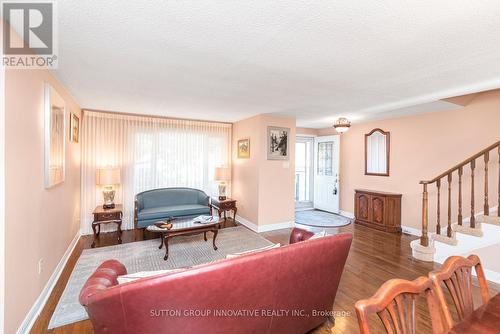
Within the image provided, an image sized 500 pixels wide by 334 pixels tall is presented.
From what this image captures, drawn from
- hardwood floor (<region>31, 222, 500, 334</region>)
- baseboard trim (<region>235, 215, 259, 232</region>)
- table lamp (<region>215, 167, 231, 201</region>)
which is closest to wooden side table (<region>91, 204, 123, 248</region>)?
hardwood floor (<region>31, 222, 500, 334</region>)

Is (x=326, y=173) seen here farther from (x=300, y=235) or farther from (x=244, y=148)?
(x=300, y=235)

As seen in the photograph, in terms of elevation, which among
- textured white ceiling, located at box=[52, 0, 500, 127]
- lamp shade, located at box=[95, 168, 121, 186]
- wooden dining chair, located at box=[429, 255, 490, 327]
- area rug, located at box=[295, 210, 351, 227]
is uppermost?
textured white ceiling, located at box=[52, 0, 500, 127]

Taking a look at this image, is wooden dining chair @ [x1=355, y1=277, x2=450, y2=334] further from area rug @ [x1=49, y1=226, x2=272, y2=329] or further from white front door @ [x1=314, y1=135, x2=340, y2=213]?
white front door @ [x1=314, y1=135, x2=340, y2=213]

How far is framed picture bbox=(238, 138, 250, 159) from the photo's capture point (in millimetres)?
4996

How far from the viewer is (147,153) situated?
15.9ft

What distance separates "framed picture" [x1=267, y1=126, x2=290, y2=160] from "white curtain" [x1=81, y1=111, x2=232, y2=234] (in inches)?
53.8

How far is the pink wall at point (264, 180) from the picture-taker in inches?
182

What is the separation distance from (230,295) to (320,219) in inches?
181

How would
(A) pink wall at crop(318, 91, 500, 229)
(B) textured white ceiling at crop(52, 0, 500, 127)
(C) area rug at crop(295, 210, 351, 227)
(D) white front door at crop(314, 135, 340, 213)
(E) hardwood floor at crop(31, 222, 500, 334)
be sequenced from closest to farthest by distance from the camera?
1. (B) textured white ceiling at crop(52, 0, 500, 127)
2. (E) hardwood floor at crop(31, 222, 500, 334)
3. (A) pink wall at crop(318, 91, 500, 229)
4. (C) area rug at crop(295, 210, 351, 227)
5. (D) white front door at crop(314, 135, 340, 213)

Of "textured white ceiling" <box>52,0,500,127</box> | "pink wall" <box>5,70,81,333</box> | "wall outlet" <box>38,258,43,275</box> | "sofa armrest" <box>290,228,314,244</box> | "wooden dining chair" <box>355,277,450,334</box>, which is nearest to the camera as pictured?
"wooden dining chair" <box>355,277,450,334</box>

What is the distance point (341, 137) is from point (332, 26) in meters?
4.92

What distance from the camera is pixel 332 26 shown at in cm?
161

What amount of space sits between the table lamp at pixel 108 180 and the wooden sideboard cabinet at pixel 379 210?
519cm

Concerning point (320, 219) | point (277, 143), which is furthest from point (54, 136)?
point (320, 219)
